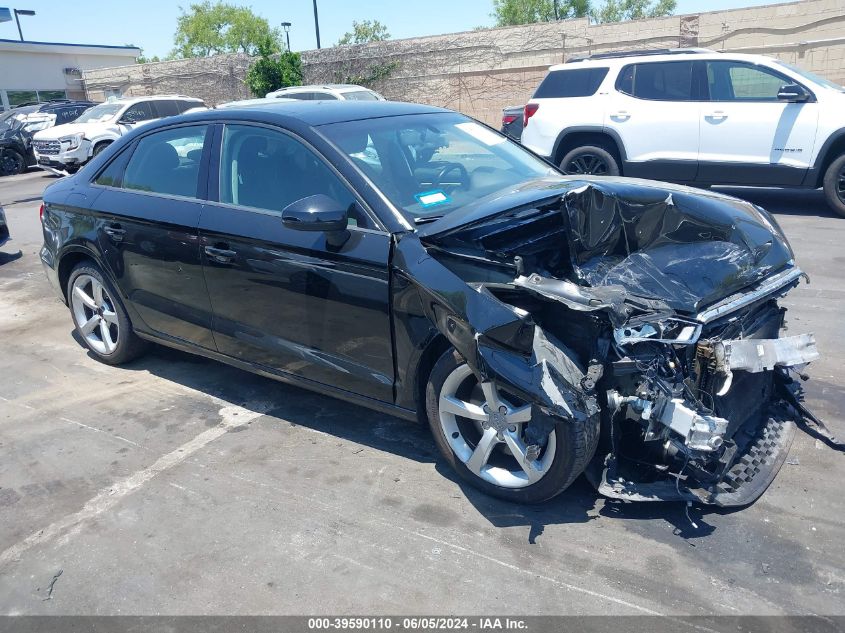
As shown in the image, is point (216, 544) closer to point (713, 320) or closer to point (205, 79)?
point (713, 320)

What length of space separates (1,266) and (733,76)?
977 cm

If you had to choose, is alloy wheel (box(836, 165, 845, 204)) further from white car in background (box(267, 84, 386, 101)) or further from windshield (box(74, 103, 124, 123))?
windshield (box(74, 103, 124, 123))

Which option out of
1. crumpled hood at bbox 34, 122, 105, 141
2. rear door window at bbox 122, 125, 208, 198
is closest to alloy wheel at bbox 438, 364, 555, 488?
rear door window at bbox 122, 125, 208, 198

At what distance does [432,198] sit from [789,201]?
836 cm

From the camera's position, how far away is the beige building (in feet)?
114

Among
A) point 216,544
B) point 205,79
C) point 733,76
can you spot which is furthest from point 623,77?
point 205,79

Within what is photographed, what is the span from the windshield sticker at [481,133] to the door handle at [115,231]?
235 centimetres

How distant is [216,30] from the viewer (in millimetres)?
71375

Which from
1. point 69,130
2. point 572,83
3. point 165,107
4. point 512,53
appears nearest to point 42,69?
point 165,107

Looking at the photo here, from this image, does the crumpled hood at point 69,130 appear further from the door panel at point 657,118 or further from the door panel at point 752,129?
the door panel at point 752,129

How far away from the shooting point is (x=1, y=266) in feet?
29.2

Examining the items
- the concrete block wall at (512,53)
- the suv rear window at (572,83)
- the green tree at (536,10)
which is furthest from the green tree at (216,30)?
the suv rear window at (572,83)

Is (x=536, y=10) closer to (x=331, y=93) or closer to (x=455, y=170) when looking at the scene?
(x=331, y=93)

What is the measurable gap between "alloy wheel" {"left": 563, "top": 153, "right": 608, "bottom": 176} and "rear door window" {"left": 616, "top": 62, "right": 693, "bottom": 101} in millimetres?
994
